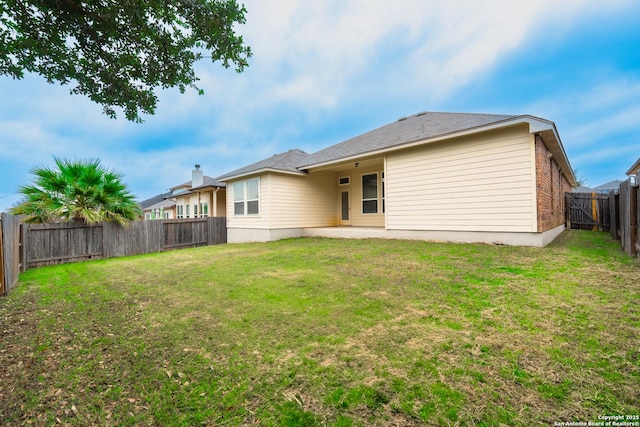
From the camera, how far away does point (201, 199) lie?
787 inches

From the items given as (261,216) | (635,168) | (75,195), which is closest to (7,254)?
(75,195)

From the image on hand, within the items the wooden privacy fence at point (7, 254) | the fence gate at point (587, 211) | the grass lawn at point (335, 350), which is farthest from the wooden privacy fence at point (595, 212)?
the wooden privacy fence at point (7, 254)

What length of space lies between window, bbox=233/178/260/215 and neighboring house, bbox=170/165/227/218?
2.89m

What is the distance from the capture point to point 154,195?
2224 inches

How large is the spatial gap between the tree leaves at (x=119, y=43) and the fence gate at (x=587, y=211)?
17601 millimetres

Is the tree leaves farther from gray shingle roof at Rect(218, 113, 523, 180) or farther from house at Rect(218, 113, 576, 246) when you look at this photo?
house at Rect(218, 113, 576, 246)

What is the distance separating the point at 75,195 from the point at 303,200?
28.8ft

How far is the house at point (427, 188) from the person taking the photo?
7.31 m

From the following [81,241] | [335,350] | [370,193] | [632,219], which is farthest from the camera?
[370,193]

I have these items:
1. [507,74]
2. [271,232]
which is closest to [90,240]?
[271,232]

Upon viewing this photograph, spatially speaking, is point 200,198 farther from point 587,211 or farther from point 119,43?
point 587,211

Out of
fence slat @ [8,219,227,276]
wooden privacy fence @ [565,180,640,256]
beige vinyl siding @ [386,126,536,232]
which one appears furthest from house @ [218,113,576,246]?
fence slat @ [8,219,227,276]

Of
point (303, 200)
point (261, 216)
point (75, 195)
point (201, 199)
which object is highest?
Answer: point (201, 199)

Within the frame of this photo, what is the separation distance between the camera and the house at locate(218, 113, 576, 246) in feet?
24.0
